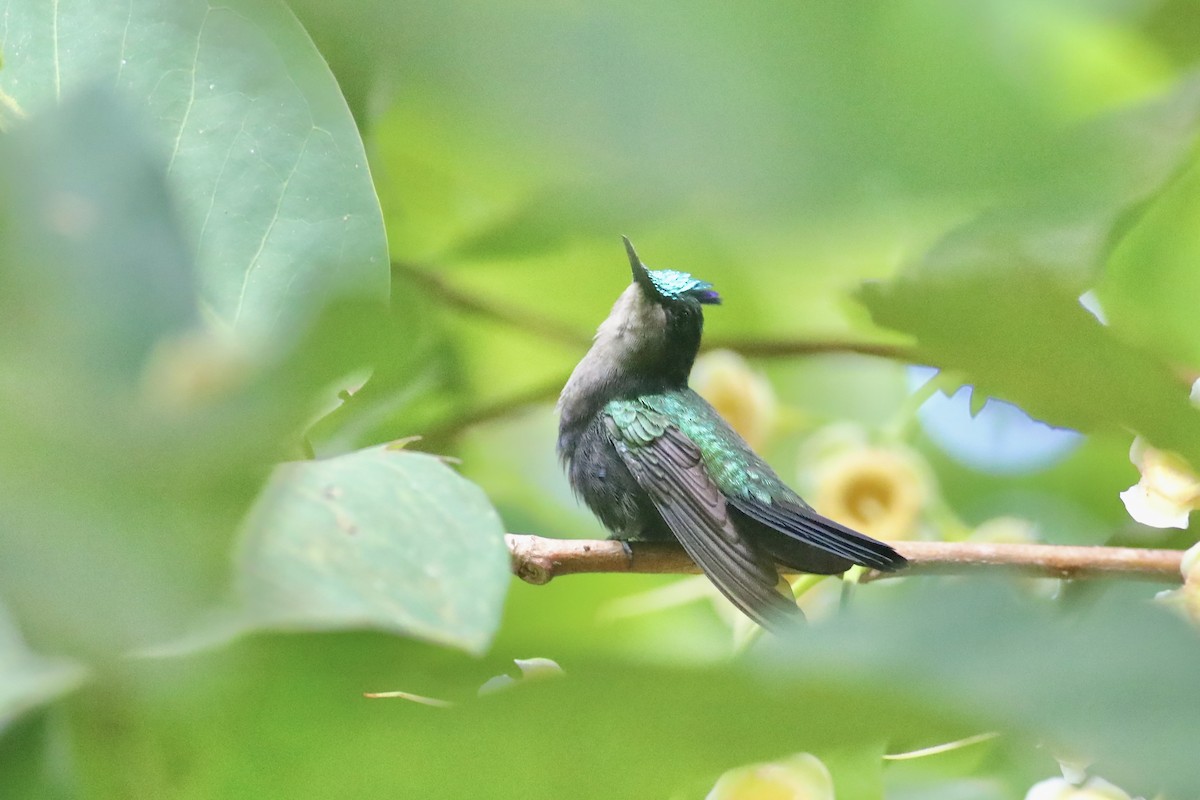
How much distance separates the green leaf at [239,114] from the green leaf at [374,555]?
32 centimetres

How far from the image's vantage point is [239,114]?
0.80 m

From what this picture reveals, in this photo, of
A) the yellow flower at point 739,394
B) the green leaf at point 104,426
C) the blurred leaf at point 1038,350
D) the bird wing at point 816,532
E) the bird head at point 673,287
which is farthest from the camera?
the yellow flower at point 739,394

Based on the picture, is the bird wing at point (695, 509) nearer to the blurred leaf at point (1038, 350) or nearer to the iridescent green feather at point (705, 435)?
the iridescent green feather at point (705, 435)

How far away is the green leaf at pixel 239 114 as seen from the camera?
0.77m

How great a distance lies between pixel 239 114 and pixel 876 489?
91 centimetres

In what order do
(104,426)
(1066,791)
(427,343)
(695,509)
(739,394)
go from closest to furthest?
(104,426)
(427,343)
(1066,791)
(695,509)
(739,394)

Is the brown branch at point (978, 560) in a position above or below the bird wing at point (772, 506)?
above

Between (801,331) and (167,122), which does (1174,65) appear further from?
(167,122)

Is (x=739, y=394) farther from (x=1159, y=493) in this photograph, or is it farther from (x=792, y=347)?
(x=1159, y=493)

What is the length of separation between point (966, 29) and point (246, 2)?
18.7 inches

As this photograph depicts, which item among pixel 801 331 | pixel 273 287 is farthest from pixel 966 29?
pixel 801 331

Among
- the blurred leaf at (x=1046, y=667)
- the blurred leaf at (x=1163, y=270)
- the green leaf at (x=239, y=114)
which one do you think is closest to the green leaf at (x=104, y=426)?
the blurred leaf at (x=1046, y=667)

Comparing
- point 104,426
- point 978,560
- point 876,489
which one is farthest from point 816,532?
point 104,426

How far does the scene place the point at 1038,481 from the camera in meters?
1.56
